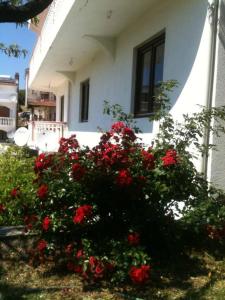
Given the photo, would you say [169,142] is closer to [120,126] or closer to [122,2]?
[120,126]

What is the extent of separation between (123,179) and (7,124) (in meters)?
41.7

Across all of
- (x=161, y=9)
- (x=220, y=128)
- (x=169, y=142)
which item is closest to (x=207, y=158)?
(x=220, y=128)

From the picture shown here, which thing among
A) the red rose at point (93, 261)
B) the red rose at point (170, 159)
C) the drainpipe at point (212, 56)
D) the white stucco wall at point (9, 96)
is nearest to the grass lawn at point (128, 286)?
the red rose at point (93, 261)

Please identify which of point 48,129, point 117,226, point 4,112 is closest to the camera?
point 117,226

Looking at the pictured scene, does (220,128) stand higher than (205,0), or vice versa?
(205,0)

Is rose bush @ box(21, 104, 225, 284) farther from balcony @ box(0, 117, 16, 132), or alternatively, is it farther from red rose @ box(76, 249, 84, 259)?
balcony @ box(0, 117, 16, 132)

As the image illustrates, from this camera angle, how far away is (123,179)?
4305 mm

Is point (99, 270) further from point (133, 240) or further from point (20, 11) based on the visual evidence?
point (20, 11)

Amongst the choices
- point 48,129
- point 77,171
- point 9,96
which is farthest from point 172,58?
point 9,96

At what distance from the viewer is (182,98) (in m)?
6.41

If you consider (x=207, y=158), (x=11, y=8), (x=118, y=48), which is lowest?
(x=207, y=158)

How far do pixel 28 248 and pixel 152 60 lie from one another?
173 inches

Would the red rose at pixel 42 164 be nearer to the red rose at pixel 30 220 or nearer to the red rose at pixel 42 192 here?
the red rose at pixel 42 192

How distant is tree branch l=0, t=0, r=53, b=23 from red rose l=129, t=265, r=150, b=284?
226cm
